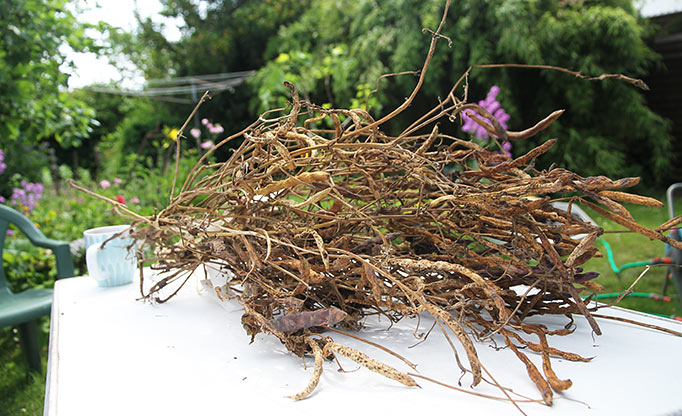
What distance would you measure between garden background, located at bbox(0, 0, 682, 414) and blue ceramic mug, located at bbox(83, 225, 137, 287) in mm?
664

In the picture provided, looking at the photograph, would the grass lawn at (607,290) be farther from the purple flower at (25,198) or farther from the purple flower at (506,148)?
the purple flower at (25,198)

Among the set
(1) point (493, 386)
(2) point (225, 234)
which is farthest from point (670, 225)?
(2) point (225, 234)

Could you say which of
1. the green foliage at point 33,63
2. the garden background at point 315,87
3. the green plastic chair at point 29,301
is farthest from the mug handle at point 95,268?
the green foliage at point 33,63

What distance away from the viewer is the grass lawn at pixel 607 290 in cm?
212

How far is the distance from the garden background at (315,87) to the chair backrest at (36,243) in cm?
28

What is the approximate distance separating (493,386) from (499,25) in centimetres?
682

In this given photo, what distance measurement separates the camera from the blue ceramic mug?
1356 millimetres

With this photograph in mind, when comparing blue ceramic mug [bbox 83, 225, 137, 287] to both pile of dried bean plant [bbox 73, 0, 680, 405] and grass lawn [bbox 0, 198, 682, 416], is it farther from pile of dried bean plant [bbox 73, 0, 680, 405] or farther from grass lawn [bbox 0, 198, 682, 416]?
grass lawn [bbox 0, 198, 682, 416]

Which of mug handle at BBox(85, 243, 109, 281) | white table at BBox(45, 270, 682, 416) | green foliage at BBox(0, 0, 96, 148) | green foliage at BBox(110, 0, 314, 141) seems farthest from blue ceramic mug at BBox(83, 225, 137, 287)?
green foliage at BBox(110, 0, 314, 141)

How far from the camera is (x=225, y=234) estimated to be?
2.94 ft

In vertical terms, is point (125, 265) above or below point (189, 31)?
below

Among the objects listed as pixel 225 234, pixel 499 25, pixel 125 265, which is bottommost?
pixel 125 265

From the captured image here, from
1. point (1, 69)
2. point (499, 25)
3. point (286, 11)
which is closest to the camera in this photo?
point (1, 69)

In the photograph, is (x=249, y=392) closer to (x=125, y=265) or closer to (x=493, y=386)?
(x=493, y=386)
